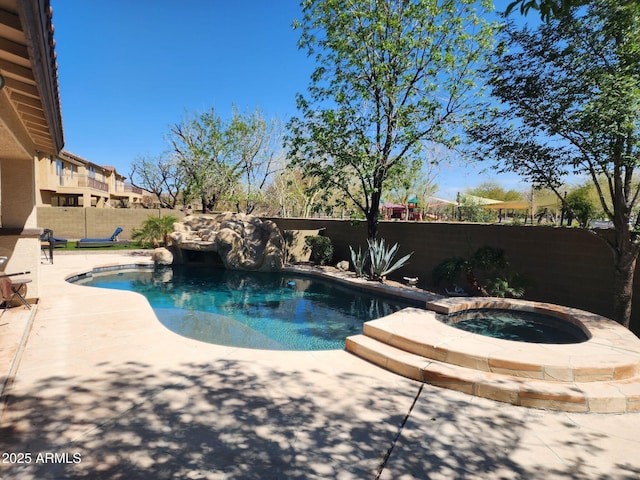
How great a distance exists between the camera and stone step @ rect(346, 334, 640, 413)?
3.66m

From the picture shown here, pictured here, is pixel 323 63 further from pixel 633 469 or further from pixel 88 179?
pixel 88 179

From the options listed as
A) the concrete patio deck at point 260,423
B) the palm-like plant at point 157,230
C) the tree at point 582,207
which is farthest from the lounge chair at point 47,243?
the tree at point 582,207

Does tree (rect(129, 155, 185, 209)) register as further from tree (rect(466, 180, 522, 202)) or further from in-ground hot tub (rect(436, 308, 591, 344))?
tree (rect(466, 180, 522, 202))

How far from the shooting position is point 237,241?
13.6 m

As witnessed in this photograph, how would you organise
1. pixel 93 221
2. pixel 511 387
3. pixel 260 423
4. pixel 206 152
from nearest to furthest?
1. pixel 260 423
2. pixel 511 387
3. pixel 206 152
4. pixel 93 221

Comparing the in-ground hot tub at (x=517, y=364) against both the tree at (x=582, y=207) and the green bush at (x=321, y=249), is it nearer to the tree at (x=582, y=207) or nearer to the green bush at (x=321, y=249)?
the tree at (x=582, y=207)

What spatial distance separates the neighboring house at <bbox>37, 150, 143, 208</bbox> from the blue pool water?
18394 mm

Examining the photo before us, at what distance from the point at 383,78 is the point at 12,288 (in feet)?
34.6

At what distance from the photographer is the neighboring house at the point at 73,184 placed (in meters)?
28.0

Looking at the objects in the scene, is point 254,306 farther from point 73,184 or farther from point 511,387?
point 73,184

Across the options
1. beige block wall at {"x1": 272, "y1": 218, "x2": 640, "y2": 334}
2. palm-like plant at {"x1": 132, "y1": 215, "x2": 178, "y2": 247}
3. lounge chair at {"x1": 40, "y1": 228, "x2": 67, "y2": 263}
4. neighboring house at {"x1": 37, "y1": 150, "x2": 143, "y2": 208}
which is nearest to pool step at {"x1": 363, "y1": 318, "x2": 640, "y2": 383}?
beige block wall at {"x1": 272, "y1": 218, "x2": 640, "y2": 334}

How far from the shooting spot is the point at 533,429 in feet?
10.8

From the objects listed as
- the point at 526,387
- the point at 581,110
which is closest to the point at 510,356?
the point at 526,387

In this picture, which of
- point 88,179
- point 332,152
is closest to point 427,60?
point 332,152
